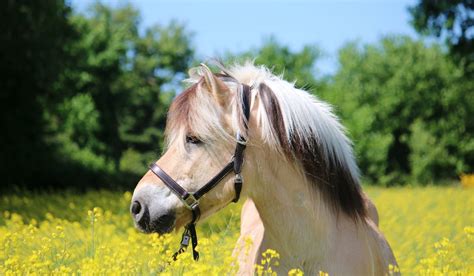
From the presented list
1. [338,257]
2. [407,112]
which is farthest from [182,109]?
[407,112]

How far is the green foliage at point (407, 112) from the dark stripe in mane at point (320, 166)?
121 ft

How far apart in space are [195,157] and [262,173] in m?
0.40

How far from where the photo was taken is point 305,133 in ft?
12.6

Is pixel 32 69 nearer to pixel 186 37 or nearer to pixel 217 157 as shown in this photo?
pixel 217 157

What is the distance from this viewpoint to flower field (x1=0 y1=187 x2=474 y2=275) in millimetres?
4012

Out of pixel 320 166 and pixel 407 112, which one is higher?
pixel 320 166

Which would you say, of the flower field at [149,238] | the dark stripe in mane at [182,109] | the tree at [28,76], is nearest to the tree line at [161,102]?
the tree at [28,76]

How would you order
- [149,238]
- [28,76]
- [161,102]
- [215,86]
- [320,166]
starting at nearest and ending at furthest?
1. [215,86]
2. [320,166]
3. [149,238]
4. [28,76]
5. [161,102]

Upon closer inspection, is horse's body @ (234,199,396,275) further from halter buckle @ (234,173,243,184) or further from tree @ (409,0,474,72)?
tree @ (409,0,474,72)

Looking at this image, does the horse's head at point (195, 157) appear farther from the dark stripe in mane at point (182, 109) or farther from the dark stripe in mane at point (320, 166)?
the dark stripe in mane at point (320, 166)

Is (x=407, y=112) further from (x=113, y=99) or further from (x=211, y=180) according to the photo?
(x=211, y=180)

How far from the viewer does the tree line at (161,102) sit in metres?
21.9

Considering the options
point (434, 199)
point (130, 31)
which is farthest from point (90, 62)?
point (434, 199)

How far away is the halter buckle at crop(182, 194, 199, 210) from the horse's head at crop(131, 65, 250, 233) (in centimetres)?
3
